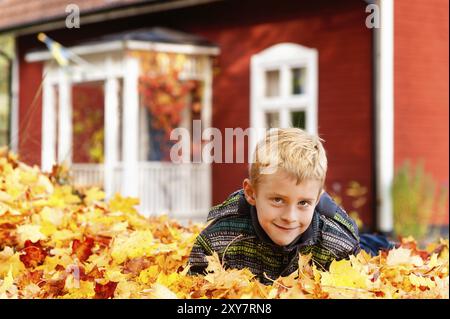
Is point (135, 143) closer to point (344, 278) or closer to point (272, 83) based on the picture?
point (272, 83)

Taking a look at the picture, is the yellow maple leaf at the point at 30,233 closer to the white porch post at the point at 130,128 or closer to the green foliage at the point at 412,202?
the green foliage at the point at 412,202

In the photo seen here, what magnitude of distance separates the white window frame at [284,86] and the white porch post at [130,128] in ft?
4.87

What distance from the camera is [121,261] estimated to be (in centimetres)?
272

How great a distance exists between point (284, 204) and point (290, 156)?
124 millimetres

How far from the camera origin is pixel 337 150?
9.41 m

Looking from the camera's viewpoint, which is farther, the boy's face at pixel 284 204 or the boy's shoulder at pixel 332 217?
the boy's shoulder at pixel 332 217

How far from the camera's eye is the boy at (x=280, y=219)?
219 cm

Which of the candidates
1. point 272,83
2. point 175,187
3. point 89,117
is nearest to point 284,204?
point 272,83

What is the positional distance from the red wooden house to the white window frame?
1cm

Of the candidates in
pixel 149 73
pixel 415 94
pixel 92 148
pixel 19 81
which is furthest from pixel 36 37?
pixel 415 94

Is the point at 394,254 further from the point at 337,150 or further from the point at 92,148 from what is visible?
the point at 92,148

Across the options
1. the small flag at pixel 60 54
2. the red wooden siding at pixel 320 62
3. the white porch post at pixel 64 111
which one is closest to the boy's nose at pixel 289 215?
the red wooden siding at pixel 320 62

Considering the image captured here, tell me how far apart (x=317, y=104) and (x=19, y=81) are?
6375 mm
